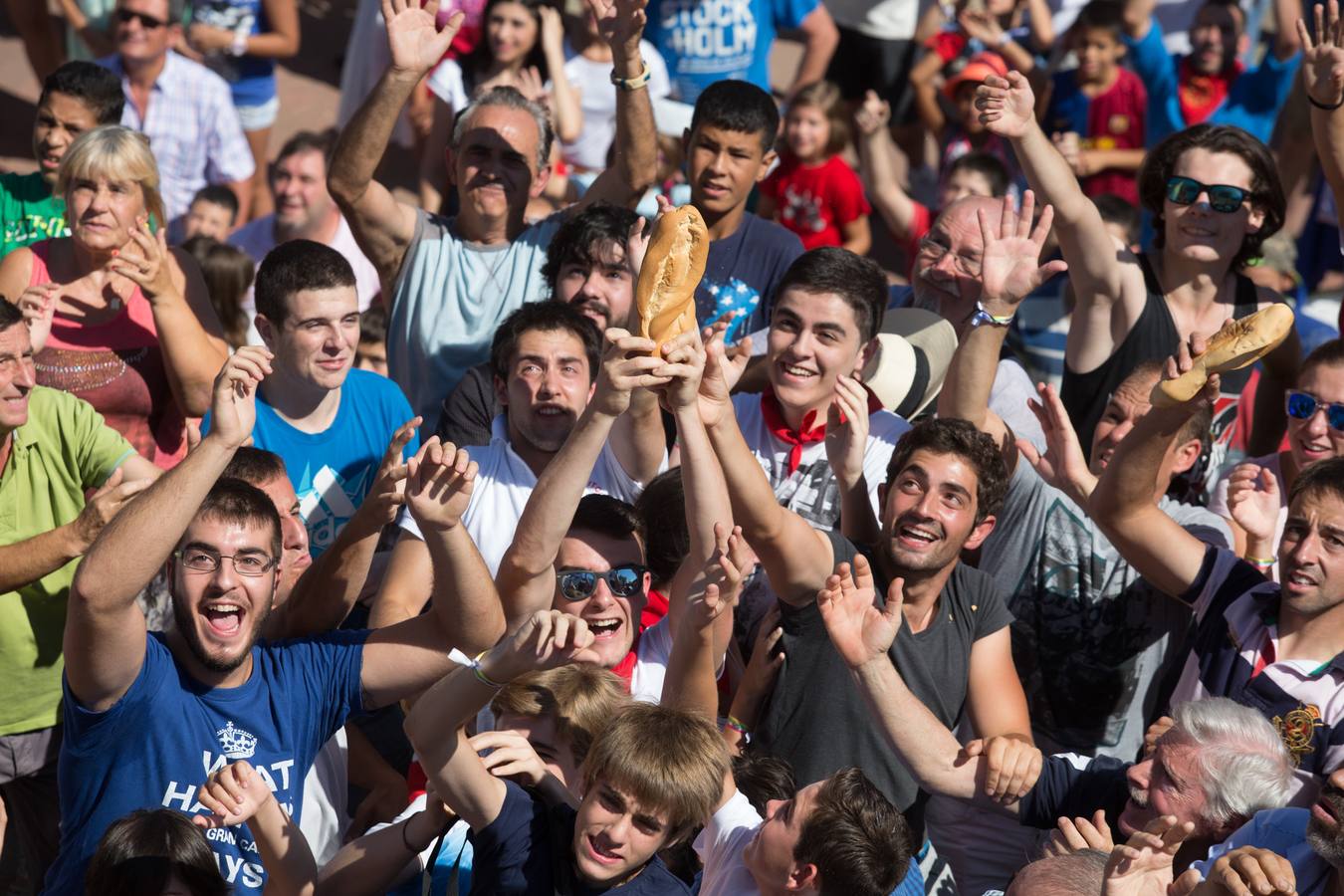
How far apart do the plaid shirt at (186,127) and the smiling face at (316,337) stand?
3233mm

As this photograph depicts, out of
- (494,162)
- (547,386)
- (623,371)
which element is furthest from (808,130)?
(623,371)

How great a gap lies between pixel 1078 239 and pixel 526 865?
2.55 meters

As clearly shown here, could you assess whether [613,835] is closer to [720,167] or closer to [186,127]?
[720,167]

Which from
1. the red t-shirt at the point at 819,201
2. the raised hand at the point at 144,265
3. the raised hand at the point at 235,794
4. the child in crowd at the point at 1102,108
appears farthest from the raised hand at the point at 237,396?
the child in crowd at the point at 1102,108

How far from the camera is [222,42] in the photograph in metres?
8.09

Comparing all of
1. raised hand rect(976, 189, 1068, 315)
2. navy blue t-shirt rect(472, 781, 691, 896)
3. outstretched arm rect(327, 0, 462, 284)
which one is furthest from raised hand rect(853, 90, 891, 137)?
navy blue t-shirt rect(472, 781, 691, 896)

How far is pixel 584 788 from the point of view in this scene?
11.0 ft

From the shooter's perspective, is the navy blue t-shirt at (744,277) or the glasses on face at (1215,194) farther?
the navy blue t-shirt at (744,277)

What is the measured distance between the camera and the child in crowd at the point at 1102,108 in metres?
8.15

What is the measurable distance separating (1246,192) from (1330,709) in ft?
6.03

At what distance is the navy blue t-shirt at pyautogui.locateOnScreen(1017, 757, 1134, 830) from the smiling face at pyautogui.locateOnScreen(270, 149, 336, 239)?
4.27m

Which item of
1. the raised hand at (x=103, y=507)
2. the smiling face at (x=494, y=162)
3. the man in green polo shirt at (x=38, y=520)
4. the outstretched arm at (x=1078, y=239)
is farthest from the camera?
the smiling face at (x=494, y=162)

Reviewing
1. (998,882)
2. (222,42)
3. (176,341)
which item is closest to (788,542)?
(998,882)

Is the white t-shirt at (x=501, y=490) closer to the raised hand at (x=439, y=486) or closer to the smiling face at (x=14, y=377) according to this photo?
the raised hand at (x=439, y=486)
